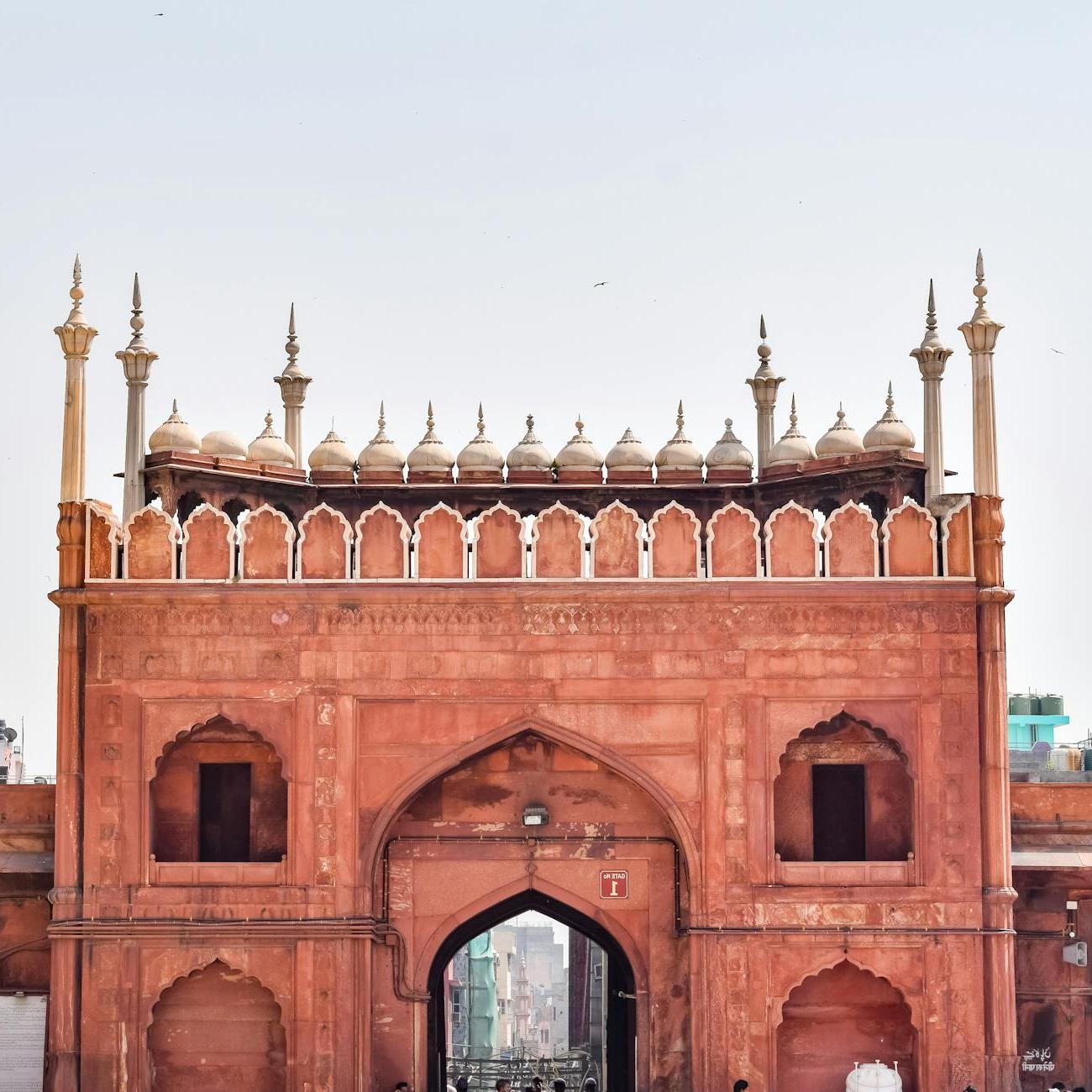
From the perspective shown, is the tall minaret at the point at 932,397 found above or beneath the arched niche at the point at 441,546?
above

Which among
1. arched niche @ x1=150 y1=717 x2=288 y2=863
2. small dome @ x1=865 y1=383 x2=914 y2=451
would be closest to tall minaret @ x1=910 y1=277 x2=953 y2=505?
small dome @ x1=865 y1=383 x2=914 y2=451

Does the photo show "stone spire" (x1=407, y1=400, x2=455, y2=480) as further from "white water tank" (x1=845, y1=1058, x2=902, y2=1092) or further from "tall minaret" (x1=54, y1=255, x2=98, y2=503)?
"white water tank" (x1=845, y1=1058, x2=902, y2=1092)

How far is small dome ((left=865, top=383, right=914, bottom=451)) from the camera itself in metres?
17.6

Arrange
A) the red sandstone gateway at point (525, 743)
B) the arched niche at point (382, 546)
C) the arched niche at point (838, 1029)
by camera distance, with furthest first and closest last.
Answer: the arched niche at point (382, 546)
the arched niche at point (838, 1029)
the red sandstone gateway at point (525, 743)

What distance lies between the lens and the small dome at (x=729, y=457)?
1834cm

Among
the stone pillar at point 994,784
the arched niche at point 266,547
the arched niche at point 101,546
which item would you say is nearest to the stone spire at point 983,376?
the stone pillar at point 994,784

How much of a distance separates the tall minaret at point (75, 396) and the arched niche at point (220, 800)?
2236mm

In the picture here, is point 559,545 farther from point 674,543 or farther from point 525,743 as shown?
point 525,743

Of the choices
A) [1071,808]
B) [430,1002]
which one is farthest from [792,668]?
[430,1002]

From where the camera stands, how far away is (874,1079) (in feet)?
51.2

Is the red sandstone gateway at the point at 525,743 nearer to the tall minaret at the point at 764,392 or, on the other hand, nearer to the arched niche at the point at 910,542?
the arched niche at the point at 910,542

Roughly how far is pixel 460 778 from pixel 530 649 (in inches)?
53.7

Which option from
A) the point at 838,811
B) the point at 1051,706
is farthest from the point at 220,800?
the point at 1051,706

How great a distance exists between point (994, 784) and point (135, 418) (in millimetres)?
7711
